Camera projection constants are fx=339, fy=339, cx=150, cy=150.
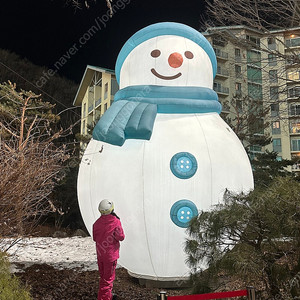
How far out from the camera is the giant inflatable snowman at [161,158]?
4359 mm

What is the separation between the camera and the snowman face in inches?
199

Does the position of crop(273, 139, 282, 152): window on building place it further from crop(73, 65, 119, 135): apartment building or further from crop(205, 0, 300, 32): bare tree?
crop(205, 0, 300, 32): bare tree

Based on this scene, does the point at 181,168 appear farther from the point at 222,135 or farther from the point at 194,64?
the point at 194,64

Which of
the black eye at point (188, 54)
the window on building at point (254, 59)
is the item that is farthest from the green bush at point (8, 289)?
the window on building at point (254, 59)

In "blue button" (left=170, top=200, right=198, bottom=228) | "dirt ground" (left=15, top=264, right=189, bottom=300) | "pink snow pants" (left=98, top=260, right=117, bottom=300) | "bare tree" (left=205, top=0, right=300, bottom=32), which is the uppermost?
"bare tree" (left=205, top=0, right=300, bottom=32)

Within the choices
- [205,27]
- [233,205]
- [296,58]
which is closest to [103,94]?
[205,27]

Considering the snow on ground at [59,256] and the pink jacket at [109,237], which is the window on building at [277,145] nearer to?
the snow on ground at [59,256]

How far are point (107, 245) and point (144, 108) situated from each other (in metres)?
1.89

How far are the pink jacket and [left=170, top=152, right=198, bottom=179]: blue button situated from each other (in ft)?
3.32

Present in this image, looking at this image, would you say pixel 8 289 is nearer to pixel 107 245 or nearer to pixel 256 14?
pixel 107 245

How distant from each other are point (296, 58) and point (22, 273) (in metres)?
6.74

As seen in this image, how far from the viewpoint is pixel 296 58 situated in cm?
700

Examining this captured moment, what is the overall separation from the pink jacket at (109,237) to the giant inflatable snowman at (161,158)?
412 mm

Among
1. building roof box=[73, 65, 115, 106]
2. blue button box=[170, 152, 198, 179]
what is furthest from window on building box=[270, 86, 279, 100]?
building roof box=[73, 65, 115, 106]
